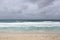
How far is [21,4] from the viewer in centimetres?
63

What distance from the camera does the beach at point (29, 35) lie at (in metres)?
0.55

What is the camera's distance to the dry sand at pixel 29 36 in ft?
1.80

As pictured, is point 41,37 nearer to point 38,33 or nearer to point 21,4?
point 38,33

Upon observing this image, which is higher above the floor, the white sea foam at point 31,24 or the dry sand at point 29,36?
the white sea foam at point 31,24

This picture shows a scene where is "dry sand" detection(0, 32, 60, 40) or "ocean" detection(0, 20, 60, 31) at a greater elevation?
"ocean" detection(0, 20, 60, 31)

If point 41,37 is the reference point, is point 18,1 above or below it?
above

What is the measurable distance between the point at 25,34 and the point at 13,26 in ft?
0.23

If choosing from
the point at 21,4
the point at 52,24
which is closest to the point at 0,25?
the point at 21,4

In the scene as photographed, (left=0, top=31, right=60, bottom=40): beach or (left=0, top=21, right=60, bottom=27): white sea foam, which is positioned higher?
(left=0, top=21, right=60, bottom=27): white sea foam

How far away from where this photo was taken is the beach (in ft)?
1.80

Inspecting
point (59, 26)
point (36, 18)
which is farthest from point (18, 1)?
point (59, 26)

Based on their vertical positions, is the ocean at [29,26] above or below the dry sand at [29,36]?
above

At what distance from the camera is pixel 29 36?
56 cm

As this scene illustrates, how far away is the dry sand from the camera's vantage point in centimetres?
55
